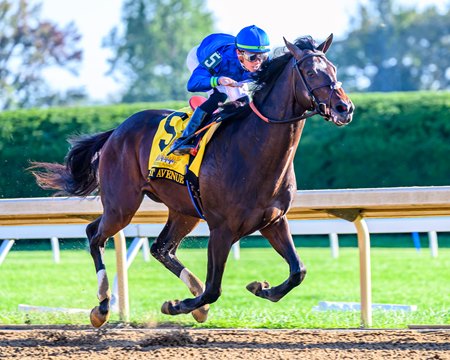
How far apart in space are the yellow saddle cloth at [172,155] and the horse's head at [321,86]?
74cm

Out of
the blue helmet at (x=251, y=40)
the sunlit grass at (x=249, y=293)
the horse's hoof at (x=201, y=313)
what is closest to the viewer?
the blue helmet at (x=251, y=40)

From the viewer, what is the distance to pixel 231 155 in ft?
19.3

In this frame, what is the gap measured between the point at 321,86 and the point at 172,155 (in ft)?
4.21

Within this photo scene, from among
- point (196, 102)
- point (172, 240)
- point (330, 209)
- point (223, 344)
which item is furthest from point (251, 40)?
point (223, 344)

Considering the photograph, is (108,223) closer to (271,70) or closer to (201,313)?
(201,313)

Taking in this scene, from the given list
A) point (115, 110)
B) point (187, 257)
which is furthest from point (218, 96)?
point (115, 110)

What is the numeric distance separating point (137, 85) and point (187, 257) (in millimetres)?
35557

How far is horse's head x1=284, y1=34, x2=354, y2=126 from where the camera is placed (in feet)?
17.1

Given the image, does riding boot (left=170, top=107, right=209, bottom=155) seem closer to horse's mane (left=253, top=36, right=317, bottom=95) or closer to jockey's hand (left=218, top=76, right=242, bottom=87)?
jockey's hand (left=218, top=76, right=242, bottom=87)

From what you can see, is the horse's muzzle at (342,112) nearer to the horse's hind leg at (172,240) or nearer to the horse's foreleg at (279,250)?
the horse's foreleg at (279,250)

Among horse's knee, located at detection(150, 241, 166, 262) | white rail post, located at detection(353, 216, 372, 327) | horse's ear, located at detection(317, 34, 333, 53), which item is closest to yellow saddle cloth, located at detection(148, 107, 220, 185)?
horse's knee, located at detection(150, 241, 166, 262)

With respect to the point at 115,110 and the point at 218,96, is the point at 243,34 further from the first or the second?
the point at 115,110

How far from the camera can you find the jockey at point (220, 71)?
236 inches

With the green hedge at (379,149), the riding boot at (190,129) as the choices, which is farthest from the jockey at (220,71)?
the green hedge at (379,149)
